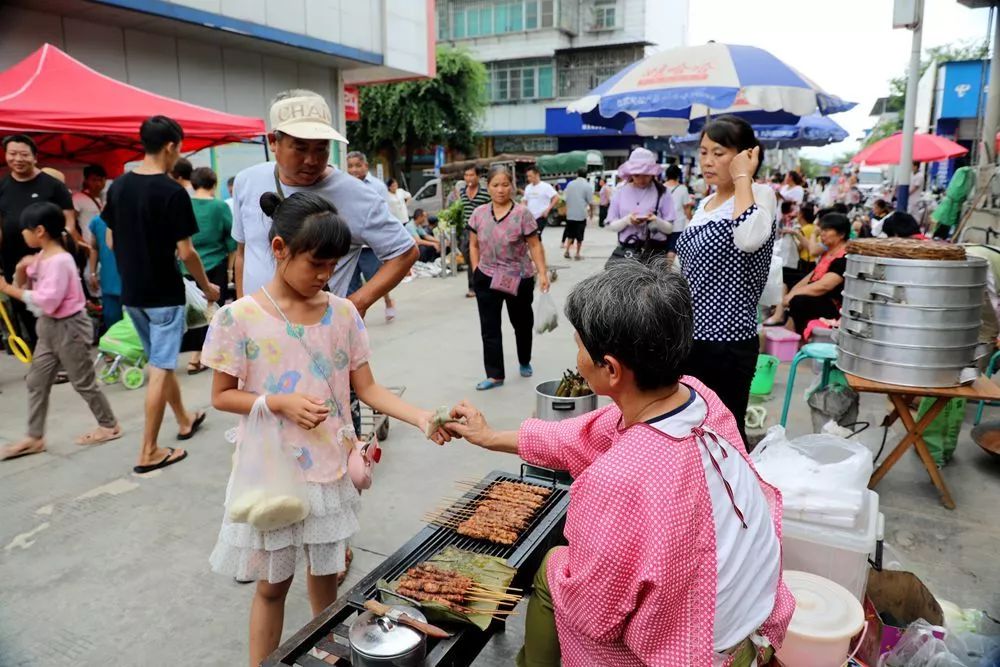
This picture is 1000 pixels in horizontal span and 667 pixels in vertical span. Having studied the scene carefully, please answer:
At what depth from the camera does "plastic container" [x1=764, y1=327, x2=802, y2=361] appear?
6434 millimetres

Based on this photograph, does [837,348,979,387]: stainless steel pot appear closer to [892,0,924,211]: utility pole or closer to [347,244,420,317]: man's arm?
[347,244,420,317]: man's arm

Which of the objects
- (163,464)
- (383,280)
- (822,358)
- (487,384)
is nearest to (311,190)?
(383,280)

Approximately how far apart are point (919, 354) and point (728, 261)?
49.0 inches

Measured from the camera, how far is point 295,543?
2223 millimetres

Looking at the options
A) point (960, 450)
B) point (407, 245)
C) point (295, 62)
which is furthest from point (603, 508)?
point (295, 62)

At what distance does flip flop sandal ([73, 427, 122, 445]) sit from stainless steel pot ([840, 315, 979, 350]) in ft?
16.6

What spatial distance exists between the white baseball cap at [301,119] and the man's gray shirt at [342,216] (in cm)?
23

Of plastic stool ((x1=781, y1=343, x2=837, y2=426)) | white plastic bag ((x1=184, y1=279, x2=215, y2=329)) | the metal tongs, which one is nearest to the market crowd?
the metal tongs

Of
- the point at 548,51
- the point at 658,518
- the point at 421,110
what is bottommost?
the point at 658,518

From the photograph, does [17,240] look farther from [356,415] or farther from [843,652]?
[843,652]

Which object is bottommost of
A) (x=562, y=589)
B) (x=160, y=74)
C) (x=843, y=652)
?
(x=843, y=652)

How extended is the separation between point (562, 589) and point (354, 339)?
1169mm

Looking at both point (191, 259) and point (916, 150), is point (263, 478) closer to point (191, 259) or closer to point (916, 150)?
point (191, 259)

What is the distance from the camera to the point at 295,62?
13914mm
